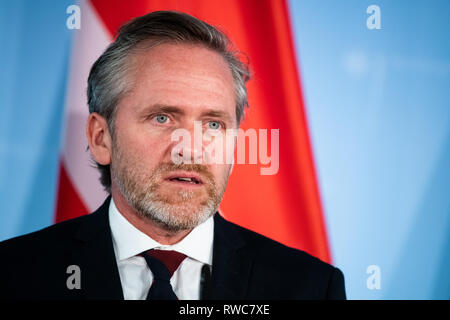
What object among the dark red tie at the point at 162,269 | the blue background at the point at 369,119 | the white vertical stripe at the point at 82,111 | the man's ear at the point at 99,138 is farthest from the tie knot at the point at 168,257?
the blue background at the point at 369,119

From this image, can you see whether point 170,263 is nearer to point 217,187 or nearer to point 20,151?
point 217,187

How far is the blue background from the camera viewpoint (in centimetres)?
200

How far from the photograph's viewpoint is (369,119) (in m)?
2.07

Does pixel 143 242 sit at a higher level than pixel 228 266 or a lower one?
higher

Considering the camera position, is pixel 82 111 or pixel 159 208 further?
pixel 82 111

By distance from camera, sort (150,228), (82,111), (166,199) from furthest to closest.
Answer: (82,111), (150,228), (166,199)

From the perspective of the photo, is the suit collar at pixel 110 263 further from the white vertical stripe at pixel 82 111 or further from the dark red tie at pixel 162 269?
the white vertical stripe at pixel 82 111

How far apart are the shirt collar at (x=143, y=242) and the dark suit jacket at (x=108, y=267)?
1.2 inches

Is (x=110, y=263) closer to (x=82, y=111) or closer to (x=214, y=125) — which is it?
(x=214, y=125)

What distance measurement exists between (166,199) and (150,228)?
6.7 inches

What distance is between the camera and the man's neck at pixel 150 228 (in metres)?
1.62

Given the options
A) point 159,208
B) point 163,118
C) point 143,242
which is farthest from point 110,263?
point 163,118

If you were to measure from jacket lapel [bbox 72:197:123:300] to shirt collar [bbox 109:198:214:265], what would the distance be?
0.03 m

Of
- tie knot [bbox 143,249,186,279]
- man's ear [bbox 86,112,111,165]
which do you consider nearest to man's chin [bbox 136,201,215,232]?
tie knot [bbox 143,249,186,279]
